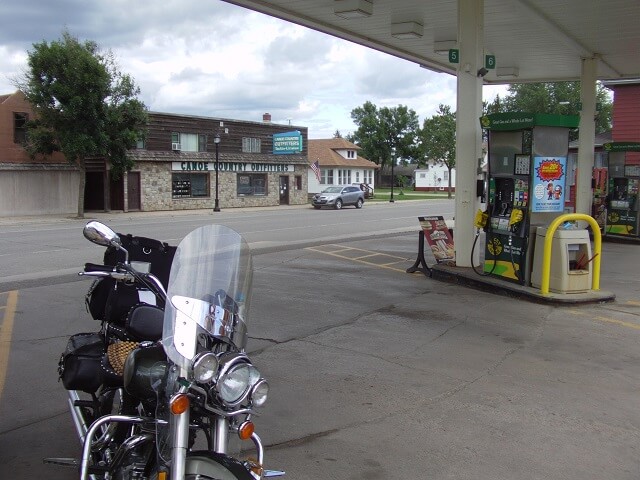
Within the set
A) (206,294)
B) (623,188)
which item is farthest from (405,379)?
(623,188)

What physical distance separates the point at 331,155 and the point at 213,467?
63.4 meters

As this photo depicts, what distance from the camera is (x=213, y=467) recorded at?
2.43 m

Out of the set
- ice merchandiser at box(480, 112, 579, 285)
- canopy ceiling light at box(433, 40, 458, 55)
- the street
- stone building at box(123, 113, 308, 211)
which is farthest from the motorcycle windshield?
stone building at box(123, 113, 308, 211)

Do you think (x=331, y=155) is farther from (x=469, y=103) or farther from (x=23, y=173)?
(x=469, y=103)

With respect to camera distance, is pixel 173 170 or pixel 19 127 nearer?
pixel 19 127

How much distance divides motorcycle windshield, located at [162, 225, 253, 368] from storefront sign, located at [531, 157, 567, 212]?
25.1ft

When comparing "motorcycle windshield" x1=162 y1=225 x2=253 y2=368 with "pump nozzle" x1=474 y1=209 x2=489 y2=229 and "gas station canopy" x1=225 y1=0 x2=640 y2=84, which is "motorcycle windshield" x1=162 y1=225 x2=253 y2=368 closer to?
"pump nozzle" x1=474 y1=209 x2=489 y2=229

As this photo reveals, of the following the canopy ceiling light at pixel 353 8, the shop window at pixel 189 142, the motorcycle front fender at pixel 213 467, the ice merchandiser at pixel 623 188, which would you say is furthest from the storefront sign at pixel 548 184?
the shop window at pixel 189 142

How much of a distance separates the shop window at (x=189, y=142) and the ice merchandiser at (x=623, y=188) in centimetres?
2566

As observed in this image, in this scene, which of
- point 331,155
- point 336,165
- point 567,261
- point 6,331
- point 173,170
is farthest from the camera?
point 331,155

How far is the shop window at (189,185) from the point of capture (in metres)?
36.8

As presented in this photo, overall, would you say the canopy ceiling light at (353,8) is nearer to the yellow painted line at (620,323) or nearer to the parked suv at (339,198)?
the yellow painted line at (620,323)

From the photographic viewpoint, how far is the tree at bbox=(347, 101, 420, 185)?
293 ft

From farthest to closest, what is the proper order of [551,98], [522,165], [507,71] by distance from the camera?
1. [551,98]
2. [507,71]
3. [522,165]
